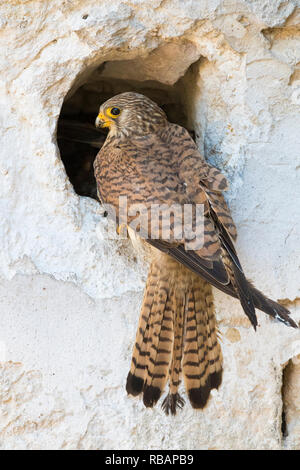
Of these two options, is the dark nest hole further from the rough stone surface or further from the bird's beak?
the rough stone surface

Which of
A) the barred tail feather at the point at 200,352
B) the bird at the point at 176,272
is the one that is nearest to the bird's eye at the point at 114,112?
the bird at the point at 176,272

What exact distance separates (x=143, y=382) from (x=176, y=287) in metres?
0.41

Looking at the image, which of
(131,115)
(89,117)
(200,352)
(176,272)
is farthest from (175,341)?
(89,117)

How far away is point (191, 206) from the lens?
269 cm

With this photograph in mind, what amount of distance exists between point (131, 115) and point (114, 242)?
0.66 metres

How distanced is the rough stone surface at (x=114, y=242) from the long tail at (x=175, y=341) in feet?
0.54

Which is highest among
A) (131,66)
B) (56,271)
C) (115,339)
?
(131,66)

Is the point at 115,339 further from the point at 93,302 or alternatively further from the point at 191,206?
the point at 191,206

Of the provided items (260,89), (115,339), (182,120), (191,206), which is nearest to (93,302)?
(115,339)

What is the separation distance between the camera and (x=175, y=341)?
275 cm

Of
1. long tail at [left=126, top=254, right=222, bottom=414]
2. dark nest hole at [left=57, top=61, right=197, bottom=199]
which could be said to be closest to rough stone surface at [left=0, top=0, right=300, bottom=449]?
long tail at [left=126, top=254, right=222, bottom=414]

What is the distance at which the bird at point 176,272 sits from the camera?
257cm

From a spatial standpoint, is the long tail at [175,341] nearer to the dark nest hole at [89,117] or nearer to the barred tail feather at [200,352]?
the barred tail feather at [200,352]

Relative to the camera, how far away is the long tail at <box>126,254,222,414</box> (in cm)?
270
